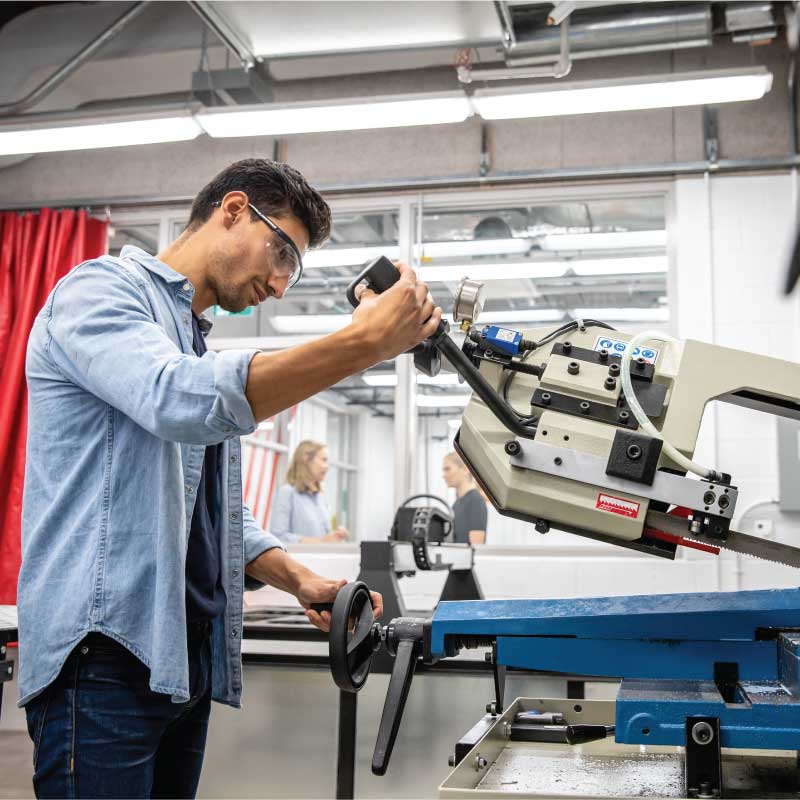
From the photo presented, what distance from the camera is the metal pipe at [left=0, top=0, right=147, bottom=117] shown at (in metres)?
3.93

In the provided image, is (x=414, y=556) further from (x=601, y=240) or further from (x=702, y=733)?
(x=601, y=240)

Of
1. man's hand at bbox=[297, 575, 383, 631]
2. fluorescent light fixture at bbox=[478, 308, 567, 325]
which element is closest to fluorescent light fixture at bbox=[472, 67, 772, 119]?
fluorescent light fixture at bbox=[478, 308, 567, 325]

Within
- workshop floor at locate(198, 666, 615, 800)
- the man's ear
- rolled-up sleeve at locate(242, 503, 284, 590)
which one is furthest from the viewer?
workshop floor at locate(198, 666, 615, 800)

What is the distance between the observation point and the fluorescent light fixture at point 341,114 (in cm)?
356

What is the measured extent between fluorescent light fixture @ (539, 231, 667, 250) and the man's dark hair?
11.3 feet

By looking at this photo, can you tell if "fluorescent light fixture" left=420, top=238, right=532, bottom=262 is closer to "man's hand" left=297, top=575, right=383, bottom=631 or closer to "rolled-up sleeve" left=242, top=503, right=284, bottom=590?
"rolled-up sleeve" left=242, top=503, right=284, bottom=590

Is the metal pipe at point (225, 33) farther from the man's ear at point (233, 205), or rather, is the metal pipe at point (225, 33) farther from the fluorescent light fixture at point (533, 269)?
the man's ear at point (233, 205)

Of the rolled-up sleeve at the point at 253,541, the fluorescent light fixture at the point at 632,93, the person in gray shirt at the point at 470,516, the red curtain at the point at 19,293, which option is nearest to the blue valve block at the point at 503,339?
the rolled-up sleeve at the point at 253,541

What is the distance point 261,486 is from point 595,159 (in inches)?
107

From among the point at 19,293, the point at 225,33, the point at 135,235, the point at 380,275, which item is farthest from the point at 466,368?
the point at 135,235

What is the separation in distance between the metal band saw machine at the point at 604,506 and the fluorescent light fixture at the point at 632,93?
8.37 feet

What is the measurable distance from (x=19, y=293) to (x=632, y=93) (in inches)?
131

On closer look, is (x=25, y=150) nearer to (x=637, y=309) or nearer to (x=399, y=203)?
(x=399, y=203)

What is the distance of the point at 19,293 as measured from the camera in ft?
15.6
